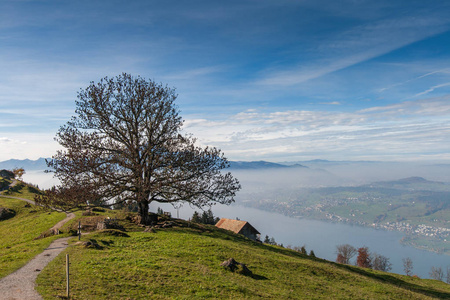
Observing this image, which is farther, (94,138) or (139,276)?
(94,138)

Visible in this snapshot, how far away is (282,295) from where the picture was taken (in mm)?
17656

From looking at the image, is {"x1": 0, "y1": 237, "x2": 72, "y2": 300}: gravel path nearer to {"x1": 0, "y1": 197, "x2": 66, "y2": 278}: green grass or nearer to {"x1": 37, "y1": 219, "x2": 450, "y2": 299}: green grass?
{"x1": 37, "y1": 219, "x2": 450, "y2": 299}: green grass

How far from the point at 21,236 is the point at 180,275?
3113cm

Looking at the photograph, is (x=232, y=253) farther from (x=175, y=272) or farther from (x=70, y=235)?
(x=70, y=235)

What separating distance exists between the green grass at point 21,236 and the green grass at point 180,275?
2614 mm

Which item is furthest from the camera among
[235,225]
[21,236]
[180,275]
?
[235,225]

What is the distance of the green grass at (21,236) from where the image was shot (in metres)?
19.5

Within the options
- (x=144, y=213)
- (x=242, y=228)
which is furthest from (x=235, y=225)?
(x=144, y=213)

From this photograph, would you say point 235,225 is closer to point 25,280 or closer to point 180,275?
point 180,275

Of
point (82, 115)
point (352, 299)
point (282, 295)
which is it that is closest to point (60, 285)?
point (282, 295)

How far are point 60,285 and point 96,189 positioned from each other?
17385mm

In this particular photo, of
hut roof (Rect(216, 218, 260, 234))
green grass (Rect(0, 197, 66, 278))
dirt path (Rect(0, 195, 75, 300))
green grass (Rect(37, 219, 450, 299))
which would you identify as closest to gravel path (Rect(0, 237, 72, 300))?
dirt path (Rect(0, 195, 75, 300))

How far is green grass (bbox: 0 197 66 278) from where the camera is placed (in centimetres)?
1950

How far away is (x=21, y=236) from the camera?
36594 millimetres
